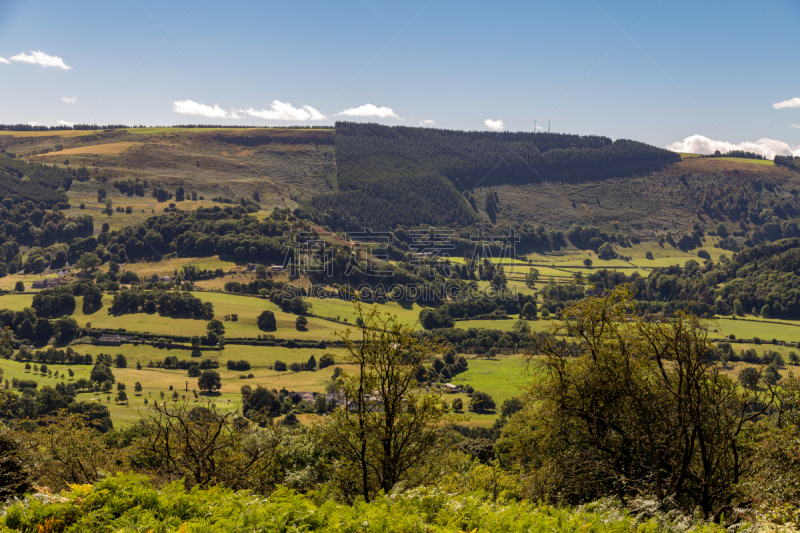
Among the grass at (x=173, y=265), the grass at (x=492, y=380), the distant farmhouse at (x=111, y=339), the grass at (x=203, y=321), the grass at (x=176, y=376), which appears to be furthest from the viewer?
the grass at (x=173, y=265)

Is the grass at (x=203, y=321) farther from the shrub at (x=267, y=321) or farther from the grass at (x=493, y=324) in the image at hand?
the grass at (x=493, y=324)

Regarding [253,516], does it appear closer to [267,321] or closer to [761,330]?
[267,321]

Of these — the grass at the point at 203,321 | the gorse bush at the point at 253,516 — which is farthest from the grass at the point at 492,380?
the gorse bush at the point at 253,516

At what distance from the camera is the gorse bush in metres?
10.3

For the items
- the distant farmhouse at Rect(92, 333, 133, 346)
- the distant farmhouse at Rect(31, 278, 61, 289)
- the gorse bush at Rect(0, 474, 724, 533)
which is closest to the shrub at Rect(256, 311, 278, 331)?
the distant farmhouse at Rect(92, 333, 133, 346)

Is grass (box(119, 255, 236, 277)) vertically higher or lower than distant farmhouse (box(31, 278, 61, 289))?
higher

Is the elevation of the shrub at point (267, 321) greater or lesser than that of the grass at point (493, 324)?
greater

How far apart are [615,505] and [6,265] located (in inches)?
7783

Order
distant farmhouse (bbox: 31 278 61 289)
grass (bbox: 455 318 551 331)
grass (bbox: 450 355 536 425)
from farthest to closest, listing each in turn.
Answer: distant farmhouse (bbox: 31 278 61 289), grass (bbox: 455 318 551 331), grass (bbox: 450 355 536 425)

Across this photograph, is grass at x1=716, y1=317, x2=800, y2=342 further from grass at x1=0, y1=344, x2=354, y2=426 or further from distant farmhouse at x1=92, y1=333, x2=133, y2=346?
distant farmhouse at x1=92, y1=333, x2=133, y2=346

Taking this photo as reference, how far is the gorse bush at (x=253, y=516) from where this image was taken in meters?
10.3

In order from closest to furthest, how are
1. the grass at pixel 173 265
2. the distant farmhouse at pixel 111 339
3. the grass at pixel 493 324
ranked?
the distant farmhouse at pixel 111 339 < the grass at pixel 493 324 < the grass at pixel 173 265

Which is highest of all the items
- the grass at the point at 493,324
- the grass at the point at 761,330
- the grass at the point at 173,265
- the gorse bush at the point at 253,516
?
the gorse bush at the point at 253,516

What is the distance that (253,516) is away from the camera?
1071 centimetres
